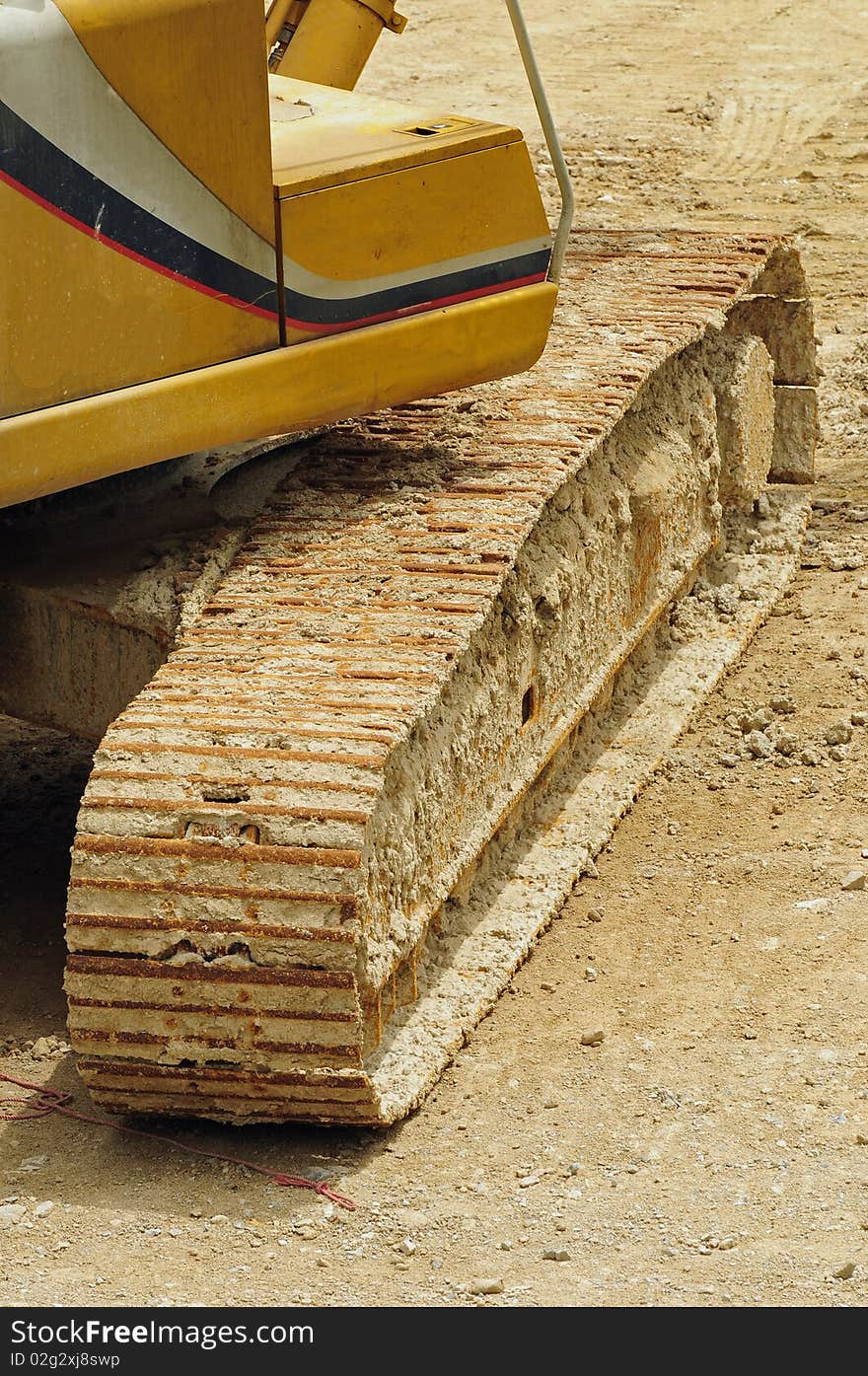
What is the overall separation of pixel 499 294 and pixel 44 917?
2.27 metres

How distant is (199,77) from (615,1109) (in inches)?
102

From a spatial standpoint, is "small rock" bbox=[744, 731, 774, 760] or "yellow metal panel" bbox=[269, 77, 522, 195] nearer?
"yellow metal panel" bbox=[269, 77, 522, 195]

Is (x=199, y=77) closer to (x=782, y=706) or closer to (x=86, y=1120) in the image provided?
(x=86, y=1120)

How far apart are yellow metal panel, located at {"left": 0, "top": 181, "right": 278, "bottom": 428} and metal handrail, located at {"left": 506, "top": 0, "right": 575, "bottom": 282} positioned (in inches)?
38.2

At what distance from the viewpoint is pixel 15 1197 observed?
4562mm

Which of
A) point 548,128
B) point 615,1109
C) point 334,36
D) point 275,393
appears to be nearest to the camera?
point 615,1109

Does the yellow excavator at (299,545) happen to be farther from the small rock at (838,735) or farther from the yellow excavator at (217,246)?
the small rock at (838,735)

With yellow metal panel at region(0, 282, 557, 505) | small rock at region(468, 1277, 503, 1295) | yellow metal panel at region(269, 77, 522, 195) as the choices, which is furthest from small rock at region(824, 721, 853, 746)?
small rock at region(468, 1277, 503, 1295)

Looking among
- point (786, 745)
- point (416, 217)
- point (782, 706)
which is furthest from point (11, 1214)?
point (782, 706)

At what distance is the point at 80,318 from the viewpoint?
4672mm

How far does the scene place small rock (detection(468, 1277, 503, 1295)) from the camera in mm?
4172

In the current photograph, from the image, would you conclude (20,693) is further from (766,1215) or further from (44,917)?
(766,1215)

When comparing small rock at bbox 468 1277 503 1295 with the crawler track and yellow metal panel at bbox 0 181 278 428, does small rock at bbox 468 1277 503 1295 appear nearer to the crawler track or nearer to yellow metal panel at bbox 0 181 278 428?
the crawler track

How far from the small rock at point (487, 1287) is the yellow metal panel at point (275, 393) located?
6.62 ft
